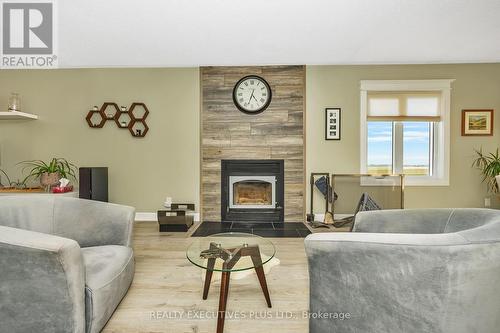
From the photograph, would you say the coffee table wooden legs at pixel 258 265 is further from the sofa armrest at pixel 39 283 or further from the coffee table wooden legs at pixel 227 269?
the sofa armrest at pixel 39 283

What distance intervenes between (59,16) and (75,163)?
2.11 meters

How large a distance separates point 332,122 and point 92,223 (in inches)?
129

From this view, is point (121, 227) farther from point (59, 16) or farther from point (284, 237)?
point (59, 16)

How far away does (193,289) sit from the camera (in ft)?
6.35

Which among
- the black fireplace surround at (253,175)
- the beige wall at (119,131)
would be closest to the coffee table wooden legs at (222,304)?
the black fireplace surround at (253,175)

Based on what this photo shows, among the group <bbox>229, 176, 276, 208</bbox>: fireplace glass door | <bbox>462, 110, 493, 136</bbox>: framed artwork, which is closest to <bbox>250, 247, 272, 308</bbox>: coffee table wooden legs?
<bbox>229, 176, 276, 208</bbox>: fireplace glass door

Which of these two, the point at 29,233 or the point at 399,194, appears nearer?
the point at 29,233

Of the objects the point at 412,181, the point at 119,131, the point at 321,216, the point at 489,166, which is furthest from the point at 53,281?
the point at 489,166

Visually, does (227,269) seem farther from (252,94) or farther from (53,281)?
(252,94)

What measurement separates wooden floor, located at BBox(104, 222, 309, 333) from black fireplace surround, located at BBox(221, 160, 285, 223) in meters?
1.37

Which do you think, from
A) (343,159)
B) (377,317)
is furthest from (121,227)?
(343,159)

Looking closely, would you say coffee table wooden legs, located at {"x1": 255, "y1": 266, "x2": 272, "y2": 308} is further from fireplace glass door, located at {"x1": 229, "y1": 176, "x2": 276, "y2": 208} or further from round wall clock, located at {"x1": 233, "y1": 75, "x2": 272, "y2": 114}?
round wall clock, located at {"x1": 233, "y1": 75, "x2": 272, "y2": 114}

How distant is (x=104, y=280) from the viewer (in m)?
1.40

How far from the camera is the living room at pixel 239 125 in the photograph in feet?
7.72
